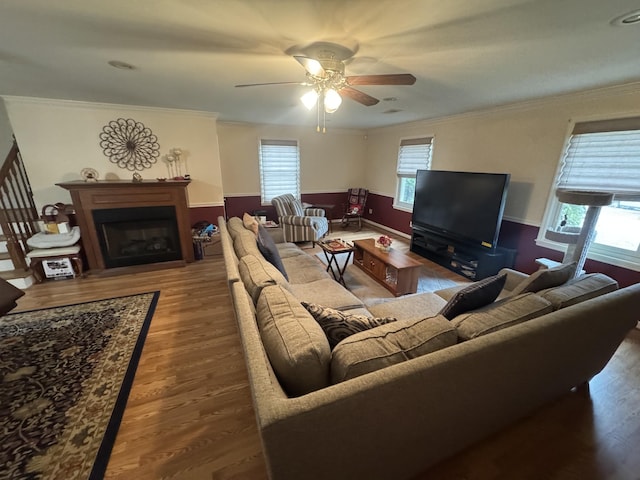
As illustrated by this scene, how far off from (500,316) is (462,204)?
2831mm

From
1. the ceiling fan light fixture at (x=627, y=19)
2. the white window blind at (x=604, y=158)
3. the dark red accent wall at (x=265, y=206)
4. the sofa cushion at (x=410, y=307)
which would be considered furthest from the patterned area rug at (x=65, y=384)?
the white window blind at (x=604, y=158)

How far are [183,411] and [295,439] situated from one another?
1.29m

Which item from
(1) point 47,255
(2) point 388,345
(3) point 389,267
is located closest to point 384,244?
(3) point 389,267

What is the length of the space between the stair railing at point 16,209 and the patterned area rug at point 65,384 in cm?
119

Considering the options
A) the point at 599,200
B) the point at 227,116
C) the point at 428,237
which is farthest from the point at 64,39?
the point at 428,237

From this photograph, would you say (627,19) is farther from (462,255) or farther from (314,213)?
(314,213)

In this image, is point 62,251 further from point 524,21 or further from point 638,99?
point 638,99

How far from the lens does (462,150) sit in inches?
162

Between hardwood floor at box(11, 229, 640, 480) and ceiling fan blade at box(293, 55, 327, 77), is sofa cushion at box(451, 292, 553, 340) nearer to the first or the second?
hardwood floor at box(11, 229, 640, 480)

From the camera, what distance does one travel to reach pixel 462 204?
3688mm

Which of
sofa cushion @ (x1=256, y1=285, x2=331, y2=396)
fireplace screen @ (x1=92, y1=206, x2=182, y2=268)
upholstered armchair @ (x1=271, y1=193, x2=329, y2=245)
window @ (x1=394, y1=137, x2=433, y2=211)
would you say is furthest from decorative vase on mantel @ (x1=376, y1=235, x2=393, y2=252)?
fireplace screen @ (x1=92, y1=206, x2=182, y2=268)

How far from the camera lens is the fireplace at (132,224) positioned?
10.9 feet

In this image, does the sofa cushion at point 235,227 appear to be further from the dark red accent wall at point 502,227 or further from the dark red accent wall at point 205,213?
the dark red accent wall at point 502,227

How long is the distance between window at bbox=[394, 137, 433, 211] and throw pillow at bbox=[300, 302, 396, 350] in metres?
4.19
